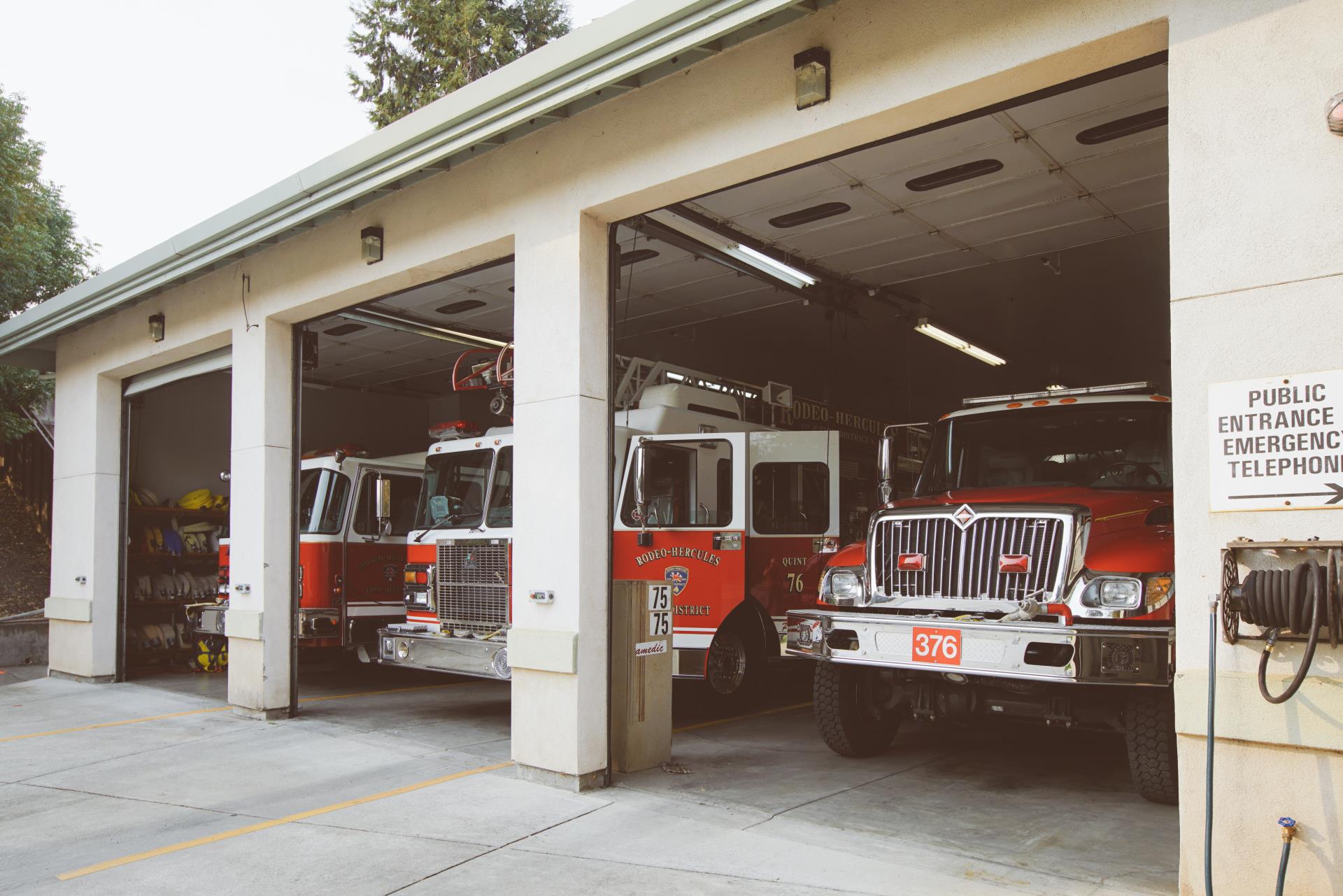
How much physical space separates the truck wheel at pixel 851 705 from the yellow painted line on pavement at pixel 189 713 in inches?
233

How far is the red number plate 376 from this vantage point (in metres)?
5.86

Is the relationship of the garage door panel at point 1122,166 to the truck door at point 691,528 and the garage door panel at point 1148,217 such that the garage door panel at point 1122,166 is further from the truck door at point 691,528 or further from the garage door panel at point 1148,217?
the truck door at point 691,528

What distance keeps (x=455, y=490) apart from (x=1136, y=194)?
6736 mm

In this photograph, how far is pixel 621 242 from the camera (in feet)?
31.2

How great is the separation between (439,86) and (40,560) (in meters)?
15.9

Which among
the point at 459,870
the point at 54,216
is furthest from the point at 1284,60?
the point at 54,216

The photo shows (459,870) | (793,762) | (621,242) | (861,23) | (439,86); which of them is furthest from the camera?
(439,86)

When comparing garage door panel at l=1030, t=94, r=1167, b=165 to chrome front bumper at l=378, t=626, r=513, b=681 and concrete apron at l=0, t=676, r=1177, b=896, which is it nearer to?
concrete apron at l=0, t=676, r=1177, b=896

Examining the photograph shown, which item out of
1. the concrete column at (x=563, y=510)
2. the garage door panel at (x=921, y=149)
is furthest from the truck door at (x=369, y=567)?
the garage door panel at (x=921, y=149)

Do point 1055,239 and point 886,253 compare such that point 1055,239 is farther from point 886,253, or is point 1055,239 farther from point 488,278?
point 488,278

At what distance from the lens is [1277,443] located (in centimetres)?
404

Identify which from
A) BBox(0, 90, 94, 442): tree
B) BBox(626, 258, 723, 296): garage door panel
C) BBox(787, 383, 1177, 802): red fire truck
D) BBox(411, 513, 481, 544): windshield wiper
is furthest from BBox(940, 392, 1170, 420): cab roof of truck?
BBox(0, 90, 94, 442): tree

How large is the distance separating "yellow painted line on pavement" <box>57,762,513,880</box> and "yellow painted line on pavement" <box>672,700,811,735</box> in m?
2.01

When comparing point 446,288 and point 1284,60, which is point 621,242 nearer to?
point 446,288
